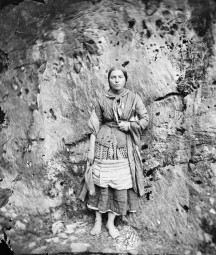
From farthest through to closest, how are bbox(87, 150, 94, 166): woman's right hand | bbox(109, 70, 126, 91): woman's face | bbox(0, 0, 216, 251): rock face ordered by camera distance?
bbox(0, 0, 216, 251): rock face
bbox(87, 150, 94, 166): woman's right hand
bbox(109, 70, 126, 91): woman's face

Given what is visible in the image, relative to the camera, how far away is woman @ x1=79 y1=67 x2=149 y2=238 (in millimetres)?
3326

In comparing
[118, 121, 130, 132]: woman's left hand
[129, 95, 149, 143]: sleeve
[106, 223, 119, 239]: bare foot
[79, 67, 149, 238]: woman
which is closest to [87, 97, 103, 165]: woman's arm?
[79, 67, 149, 238]: woman

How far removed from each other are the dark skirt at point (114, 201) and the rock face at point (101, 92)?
0.21m

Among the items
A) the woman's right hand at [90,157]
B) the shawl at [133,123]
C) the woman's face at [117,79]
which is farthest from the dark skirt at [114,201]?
the woman's face at [117,79]

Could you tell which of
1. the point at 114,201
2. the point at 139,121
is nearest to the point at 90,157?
the point at 114,201

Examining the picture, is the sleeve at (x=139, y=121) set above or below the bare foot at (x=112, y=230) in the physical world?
above

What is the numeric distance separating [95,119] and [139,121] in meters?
0.45

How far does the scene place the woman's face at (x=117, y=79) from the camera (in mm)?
3297

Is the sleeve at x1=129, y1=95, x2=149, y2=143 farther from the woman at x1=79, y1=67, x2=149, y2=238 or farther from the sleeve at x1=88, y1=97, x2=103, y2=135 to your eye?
the sleeve at x1=88, y1=97, x2=103, y2=135

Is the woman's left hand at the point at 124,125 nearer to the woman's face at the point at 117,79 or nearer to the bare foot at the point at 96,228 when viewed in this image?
the woman's face at the point at 117,79

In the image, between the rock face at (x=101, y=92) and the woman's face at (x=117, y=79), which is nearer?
the woman's face at (x=117, y=79)

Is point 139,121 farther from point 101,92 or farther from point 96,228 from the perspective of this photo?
point 96,228

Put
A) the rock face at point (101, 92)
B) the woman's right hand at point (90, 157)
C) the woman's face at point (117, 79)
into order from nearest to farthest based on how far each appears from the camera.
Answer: the woman's face at point (117, 79) → the woman's right hand at point (90, 157) → the rock face at point (101, 92)

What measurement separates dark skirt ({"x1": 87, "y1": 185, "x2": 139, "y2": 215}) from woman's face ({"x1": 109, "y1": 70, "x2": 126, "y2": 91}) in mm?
1042
